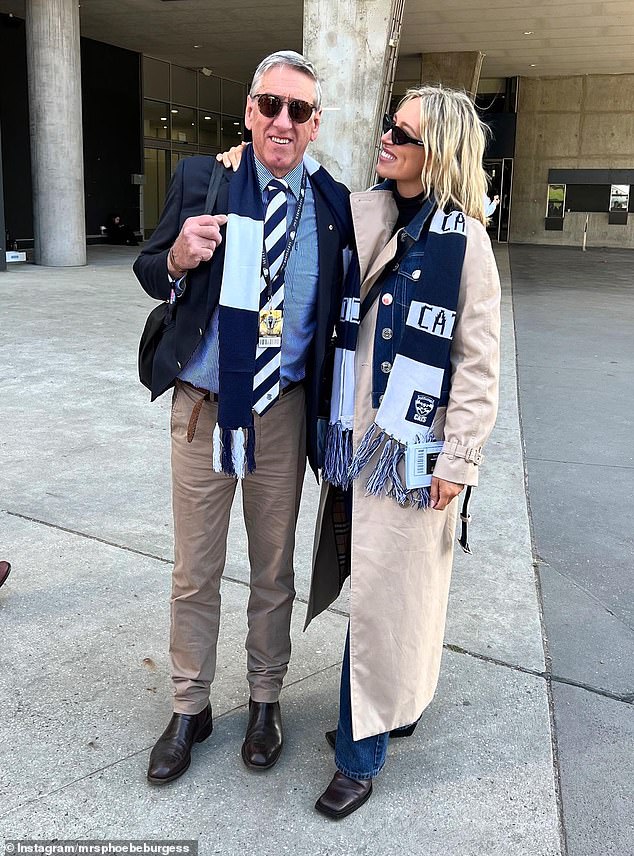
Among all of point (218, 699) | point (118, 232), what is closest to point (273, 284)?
point (218, 699)

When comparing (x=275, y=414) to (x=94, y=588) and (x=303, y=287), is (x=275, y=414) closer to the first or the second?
(x=303, y=287)

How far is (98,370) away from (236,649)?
5288mm

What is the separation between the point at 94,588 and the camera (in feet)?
11.9

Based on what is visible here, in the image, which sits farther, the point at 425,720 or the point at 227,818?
the point at 425,720

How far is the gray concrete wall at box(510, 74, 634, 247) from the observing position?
31.7 m

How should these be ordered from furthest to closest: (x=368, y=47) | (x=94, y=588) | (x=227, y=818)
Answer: (x=368, y=47) < (x=94, y=588) < (x=227, y=818)

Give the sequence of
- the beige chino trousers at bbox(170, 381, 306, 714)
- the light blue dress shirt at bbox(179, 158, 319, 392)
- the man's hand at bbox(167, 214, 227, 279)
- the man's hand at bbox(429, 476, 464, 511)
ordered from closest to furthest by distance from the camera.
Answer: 1. the man's hand at bbox(167, 214, 227, 279)
2. the man's hand at bbox(429, 476, 464, 511)
3. the light blue dress shirt at bbox(179, 158, 319, 392)
4. the beige chino trousers at bbox(170, 381, 306, 714)

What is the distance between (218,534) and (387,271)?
94 centimetres

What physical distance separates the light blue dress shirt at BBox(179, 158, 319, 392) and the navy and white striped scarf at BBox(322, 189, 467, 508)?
11cm

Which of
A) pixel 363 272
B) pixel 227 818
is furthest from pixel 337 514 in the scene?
pixel 227 818

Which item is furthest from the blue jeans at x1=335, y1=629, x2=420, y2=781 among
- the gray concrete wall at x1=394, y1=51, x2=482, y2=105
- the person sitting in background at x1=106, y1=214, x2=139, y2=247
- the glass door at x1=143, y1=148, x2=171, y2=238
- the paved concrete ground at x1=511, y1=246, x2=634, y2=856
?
the glass door at x1=143, y1=148, x2=171, y2=238

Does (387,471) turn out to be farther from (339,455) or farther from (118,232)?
(118,232)

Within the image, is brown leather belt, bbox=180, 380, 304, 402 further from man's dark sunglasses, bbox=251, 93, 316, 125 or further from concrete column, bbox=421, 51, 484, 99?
concrete column, bbox=421, 51, 484, 99

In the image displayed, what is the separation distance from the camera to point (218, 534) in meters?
2.53
